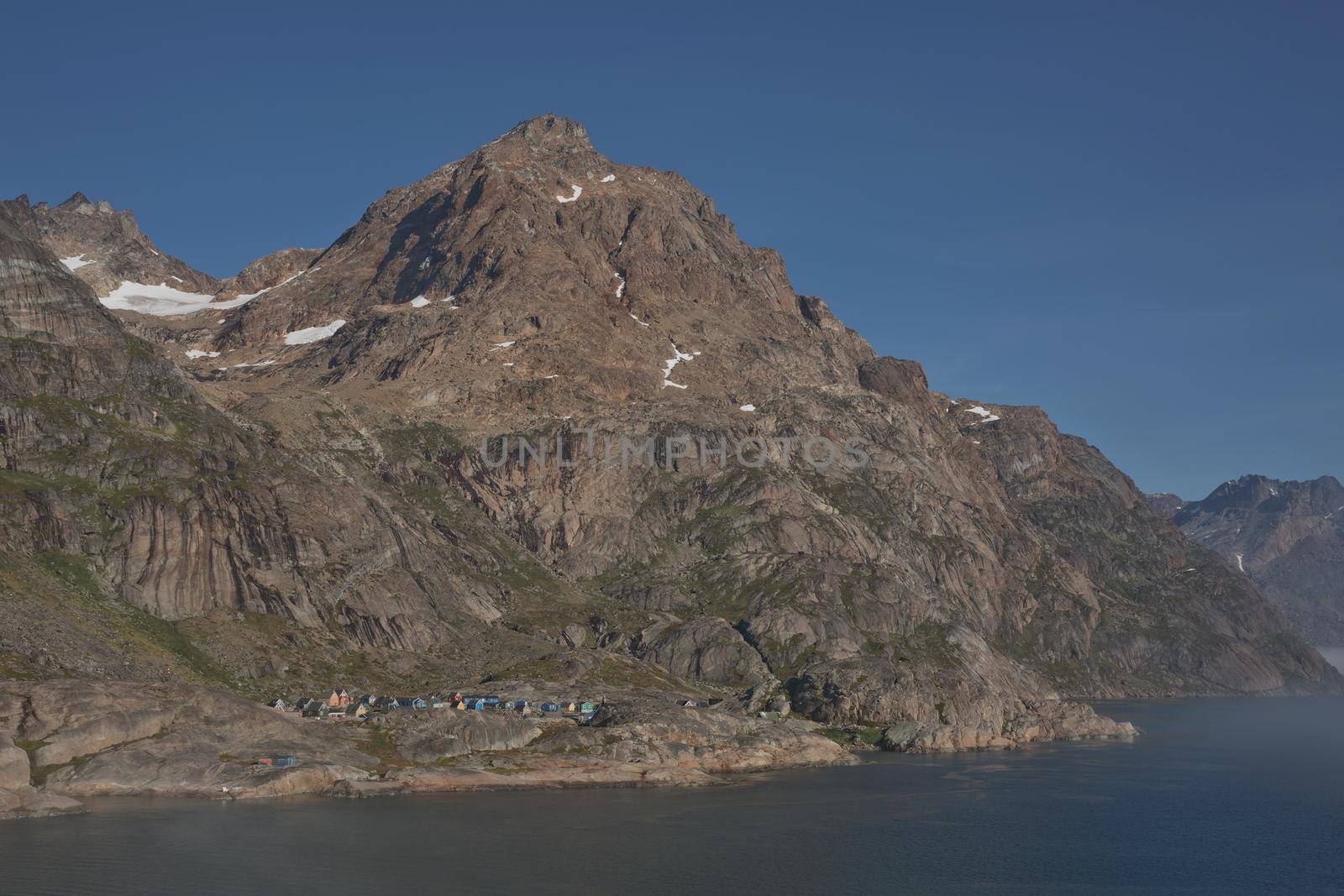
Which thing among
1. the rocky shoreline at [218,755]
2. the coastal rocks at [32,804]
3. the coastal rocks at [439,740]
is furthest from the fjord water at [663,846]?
the coastal rocks at [439,740]

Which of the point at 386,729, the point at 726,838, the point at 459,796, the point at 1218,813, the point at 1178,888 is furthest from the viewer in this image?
the point at 386,729

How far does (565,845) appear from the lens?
142 meters

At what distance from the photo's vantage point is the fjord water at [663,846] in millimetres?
123750

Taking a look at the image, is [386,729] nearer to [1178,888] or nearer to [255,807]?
[255,807]

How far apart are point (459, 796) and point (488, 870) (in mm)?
47943

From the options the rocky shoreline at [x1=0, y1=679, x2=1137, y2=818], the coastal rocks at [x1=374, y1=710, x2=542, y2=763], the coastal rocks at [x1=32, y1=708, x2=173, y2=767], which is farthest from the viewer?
the coastal rocks at [x1=374, y1=710, x2=542, y2=763]

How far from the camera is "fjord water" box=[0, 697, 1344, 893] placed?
12375 cm

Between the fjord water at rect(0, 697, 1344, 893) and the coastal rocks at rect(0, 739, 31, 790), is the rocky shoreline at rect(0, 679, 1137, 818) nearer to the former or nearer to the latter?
the coastal rocks at rect(0, 739, 31, 790)

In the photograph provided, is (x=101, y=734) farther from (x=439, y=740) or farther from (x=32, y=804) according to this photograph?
(x=439, y=740)

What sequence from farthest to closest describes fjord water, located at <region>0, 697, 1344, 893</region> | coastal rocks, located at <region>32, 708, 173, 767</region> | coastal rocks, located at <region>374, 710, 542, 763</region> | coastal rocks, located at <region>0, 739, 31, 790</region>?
1. coastal rocks, located at <region>374, 710, 542, 763</region>
2. coastal rocks, located at <region>32, 708, 173, 767</region>
3. coastal rocks, located at <region>0, 739, 31, 790</region>
4. fjord water, located at <region>0, 697, 1344, 893</region>

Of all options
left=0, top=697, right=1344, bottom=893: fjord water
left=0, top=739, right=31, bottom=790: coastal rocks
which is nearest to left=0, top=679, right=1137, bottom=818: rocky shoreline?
left=0, top=739, right=31, bottom=790: coastal rocks

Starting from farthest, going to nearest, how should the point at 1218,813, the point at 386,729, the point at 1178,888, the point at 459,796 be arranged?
1. the point at 386,729
2. the point at 1218,813
3. the point at 459,796
4. the point at 1178,888

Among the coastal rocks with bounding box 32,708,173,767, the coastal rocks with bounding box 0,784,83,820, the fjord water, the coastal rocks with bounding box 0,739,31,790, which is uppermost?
the coastal rocks with bounding box 32,708,173,767

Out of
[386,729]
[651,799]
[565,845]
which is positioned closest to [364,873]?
[565,845]
